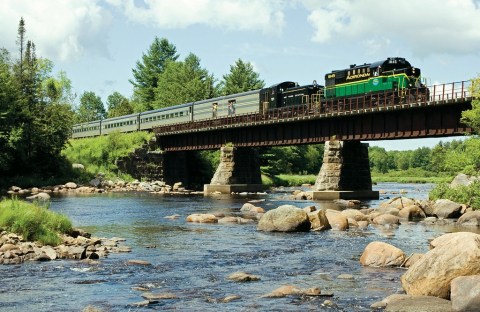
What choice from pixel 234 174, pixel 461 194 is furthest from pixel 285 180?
pixel 461 194

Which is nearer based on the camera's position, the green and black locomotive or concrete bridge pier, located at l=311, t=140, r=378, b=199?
the green and black locomotive

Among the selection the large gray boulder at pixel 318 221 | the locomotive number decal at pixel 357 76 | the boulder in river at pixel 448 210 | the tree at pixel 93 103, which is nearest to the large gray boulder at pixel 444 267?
the large gray boulder at pixel 318 221

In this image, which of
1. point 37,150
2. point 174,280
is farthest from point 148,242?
point 37,150

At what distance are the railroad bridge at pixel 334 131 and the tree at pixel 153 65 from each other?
224ft

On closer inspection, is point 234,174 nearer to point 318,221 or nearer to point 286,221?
point 318,221

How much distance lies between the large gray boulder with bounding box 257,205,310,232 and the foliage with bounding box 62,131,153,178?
51662 mm

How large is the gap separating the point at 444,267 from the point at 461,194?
2383cm

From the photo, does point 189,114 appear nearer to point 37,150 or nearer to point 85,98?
point 37,150

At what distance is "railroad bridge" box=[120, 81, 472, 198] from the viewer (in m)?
45.0

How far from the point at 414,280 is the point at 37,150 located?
61.2 metres

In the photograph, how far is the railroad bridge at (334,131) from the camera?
45.0 metres

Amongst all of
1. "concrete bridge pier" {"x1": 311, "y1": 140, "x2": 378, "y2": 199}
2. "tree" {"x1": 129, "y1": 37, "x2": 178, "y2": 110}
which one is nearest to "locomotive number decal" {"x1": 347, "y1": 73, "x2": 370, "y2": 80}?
"concrete bridge pier" {"x1": 311, "y1": 140, "x2": 378, "y2": 199}

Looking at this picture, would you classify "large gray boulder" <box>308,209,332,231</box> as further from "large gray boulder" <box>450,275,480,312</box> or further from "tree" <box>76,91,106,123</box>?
"tree" <box>76,91,106,123</box>

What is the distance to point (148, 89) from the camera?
448 ft
